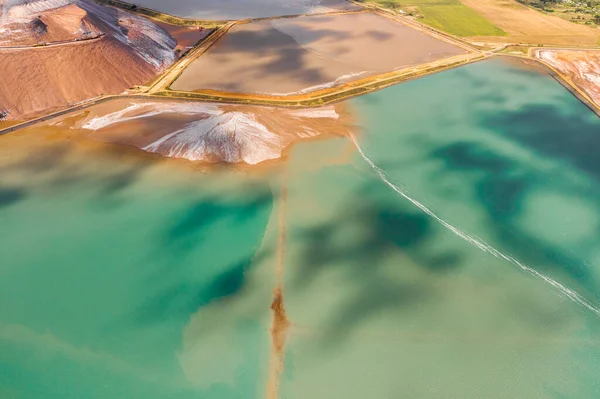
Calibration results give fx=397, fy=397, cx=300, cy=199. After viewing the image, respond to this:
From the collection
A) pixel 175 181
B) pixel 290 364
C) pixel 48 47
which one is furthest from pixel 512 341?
pixel 48 47

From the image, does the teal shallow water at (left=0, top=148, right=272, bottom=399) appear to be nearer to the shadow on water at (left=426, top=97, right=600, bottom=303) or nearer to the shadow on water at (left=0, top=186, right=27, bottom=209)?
the shadow on water at (left=0, top=186, right=27, bottom=209)

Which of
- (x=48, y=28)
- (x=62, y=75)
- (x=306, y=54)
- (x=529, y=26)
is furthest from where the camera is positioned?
(x=529, y=26)

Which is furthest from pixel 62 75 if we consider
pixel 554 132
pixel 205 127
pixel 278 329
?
pixel 554 132

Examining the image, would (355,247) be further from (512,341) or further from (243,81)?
(243,81)

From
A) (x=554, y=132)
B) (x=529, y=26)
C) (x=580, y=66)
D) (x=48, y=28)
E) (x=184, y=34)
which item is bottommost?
(x=554, y=132)

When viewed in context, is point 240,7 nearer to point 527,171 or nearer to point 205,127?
point 205,127

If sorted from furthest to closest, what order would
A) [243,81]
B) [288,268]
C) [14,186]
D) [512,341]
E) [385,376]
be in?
[243,81]
[14,186]
[288,268]
[512,341]
[385,376]
